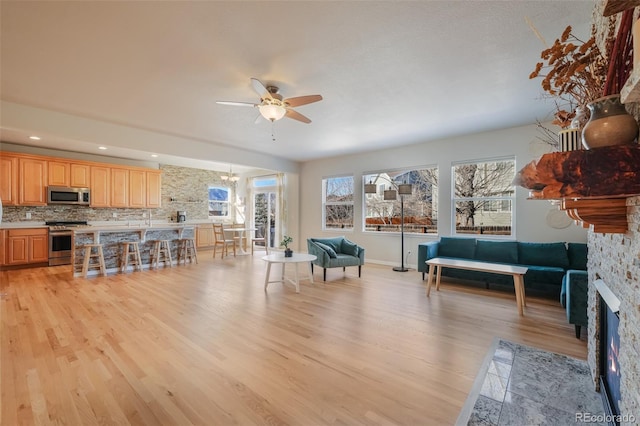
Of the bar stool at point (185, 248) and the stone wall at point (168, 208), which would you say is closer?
the stone wall at point (168, 208)

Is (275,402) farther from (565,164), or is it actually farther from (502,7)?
(502,7)

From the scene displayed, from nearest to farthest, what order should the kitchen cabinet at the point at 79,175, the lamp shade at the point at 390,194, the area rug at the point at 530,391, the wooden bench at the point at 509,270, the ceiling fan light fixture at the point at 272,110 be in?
the area rug at the point at 530,391 → the ceiling fan light fixture at the point at 272,110 → the wooden bench at the point at 509,270 → the lamp shade at the point at 390,194 → the kitchen cabinet at the point at 79,175

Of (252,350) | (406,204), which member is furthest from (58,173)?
(406,204)

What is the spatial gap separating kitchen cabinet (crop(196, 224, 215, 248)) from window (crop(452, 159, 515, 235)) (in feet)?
23.8

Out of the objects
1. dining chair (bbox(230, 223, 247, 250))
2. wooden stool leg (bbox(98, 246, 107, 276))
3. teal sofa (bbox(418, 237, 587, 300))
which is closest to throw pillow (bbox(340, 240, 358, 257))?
teal sofa (bbox(418, 237, 587, 300))

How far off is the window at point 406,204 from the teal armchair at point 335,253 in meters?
1.46

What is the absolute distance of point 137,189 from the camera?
294 inches

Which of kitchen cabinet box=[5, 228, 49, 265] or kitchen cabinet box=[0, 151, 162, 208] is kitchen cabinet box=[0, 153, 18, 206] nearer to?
kitchen cabinet box=[0, 151, 162, 208]

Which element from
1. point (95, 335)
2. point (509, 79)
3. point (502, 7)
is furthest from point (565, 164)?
point (95, 335)

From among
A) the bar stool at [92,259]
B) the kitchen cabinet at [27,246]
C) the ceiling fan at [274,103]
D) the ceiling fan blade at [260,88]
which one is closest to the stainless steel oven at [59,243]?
→ the kitchen cabinet at [27,246]

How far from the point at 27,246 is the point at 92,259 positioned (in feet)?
5.82

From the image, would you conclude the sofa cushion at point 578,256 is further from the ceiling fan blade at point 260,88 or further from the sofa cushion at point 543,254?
the ceiling fan blade at point 260,88

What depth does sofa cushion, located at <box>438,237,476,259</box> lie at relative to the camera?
4859 millimetres

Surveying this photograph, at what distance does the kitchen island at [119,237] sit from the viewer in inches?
203
